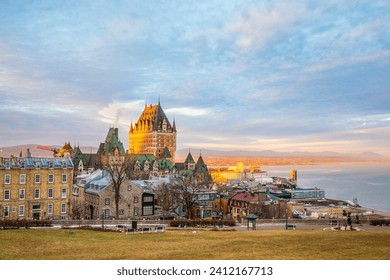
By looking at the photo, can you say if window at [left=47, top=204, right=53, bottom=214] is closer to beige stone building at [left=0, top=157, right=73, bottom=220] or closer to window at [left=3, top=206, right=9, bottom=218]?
beige stone building at [left=0, top=157, right=73, bottom=220]

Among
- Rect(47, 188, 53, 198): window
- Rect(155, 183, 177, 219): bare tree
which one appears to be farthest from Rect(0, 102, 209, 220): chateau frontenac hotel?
Rect(155, 183, 177, 219): bare tree

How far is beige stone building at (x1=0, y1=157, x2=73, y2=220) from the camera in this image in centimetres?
2433

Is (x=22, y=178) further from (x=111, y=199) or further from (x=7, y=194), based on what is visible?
(x=111, y=199)

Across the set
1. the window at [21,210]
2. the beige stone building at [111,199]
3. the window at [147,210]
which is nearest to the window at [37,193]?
the window at [21,210]

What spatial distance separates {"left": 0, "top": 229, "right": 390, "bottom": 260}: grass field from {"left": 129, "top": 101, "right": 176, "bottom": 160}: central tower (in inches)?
2787

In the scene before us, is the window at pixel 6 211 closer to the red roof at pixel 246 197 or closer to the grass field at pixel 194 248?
the grass field at pixel 194 248

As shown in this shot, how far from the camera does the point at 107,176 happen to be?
29750mm

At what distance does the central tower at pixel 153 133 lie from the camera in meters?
84.6

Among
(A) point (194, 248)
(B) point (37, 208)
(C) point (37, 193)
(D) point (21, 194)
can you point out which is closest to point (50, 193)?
(C) point (37, 193)
